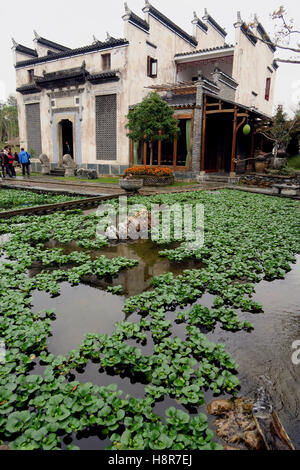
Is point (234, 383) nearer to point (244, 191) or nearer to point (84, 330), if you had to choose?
point (84, 330)

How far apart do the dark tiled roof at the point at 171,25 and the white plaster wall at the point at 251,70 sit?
3.93 meters

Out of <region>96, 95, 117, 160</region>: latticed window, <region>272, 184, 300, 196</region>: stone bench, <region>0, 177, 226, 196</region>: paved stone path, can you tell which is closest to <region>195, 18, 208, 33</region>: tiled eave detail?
<region>96, 95, 117, 160</region>: latticed window

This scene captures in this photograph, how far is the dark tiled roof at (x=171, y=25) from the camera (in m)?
17.0

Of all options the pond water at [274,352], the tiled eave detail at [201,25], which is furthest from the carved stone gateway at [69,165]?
the pond water at [274,352]

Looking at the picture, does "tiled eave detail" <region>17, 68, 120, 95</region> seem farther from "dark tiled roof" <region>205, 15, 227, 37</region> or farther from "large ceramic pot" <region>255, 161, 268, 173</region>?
"dark tiled roof" <region>205, 15, 227, 37</region>

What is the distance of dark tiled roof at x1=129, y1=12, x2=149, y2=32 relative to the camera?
15.7m

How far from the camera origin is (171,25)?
18391 mm

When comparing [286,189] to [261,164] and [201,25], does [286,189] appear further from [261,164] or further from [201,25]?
[201,25]

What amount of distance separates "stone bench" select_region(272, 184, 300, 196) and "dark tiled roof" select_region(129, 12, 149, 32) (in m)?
11.7

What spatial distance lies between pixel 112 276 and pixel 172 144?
13.8 m

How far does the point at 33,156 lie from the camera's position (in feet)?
70.8

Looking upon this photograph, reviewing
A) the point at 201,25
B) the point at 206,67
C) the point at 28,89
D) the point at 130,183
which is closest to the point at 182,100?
the point at 206,67

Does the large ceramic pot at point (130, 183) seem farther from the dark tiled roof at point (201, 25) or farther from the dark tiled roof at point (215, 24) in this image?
the dark tiled roof at point (215, 24)
